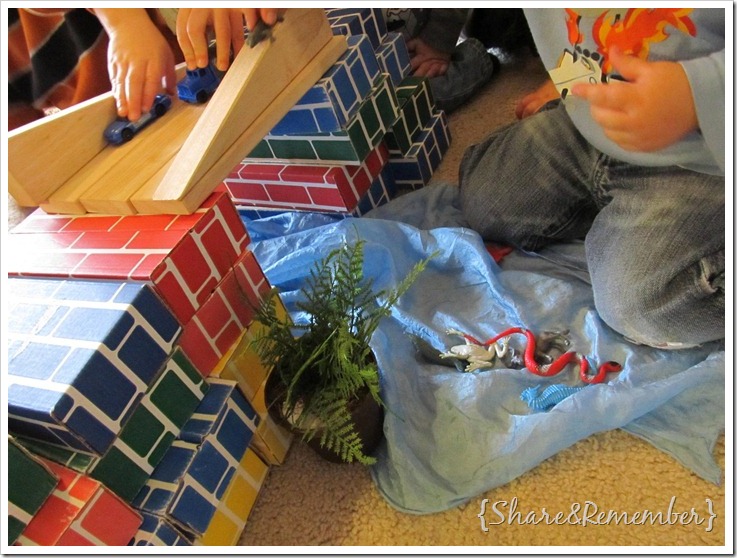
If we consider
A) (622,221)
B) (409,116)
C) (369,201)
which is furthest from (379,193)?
(622,221)

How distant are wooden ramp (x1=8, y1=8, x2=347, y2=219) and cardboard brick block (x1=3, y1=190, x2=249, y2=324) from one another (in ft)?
0.05

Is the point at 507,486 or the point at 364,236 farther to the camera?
the point at 364,236

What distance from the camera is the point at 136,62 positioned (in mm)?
634

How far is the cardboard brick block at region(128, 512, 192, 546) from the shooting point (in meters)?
0.43

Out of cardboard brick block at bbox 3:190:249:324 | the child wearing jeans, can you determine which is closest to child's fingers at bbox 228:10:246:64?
cardboard brick block at bbox 3:190:249:324

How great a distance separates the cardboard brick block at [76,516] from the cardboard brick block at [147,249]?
0.46 ft

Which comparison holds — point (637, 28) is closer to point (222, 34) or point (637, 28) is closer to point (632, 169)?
point (632, 169)

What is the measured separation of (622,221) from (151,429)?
51 centimetres

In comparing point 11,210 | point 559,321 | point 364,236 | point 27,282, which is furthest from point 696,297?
point 11,210

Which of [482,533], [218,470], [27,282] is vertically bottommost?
[482,533]

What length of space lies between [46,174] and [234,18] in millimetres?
264

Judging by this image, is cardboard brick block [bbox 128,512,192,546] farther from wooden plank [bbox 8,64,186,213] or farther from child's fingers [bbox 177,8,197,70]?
child's fingers [bbox 177,8,197,70]

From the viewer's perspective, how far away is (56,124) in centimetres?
56

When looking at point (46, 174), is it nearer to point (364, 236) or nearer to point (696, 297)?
point (364, 236)
